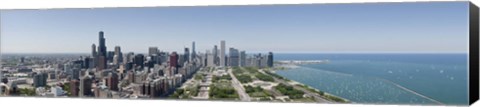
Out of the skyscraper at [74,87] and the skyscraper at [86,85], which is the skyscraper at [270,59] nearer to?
the skyscraper at [86,85]

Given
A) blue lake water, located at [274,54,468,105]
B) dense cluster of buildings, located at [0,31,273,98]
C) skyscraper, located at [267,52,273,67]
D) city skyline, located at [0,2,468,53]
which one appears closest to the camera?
blue lake water, located at [274,54,468,105]

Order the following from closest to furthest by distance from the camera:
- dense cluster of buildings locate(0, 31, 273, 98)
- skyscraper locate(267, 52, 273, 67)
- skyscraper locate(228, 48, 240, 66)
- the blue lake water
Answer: the blue lake water < skyscraper locate(267, 52, 273, 67) < skyscraper locate(228, 48, 240, 66) < dense cluster of buildings locate(0, 31, 273, 98)

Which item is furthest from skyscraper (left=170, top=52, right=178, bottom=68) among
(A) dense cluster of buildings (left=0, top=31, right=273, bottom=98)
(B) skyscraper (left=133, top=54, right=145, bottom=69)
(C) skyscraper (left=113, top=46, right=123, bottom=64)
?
(C) skyscraper (left=113, top=46, right=123, bottom=64)

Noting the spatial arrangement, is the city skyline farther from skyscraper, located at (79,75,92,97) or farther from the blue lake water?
skyscraper, located at (79,75,92,97)

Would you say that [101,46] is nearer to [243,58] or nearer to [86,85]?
[86,85]

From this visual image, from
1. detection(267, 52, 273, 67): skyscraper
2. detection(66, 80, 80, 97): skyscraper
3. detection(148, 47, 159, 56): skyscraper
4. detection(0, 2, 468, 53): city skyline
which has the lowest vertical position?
detection(66, 80, 80, 97): skyscraper
